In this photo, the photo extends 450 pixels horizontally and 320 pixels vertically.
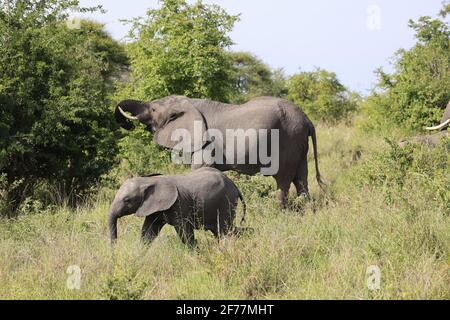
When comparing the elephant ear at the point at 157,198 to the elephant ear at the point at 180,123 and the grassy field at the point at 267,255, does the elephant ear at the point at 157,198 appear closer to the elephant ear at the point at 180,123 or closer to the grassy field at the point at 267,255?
the grassy field at the point at 267,255

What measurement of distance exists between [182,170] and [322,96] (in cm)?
884

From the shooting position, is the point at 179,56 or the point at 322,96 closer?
the point at 179,56

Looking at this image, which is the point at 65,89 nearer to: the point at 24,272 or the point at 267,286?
the point at 24,272

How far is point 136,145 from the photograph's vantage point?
1173 cm

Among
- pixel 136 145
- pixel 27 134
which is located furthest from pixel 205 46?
pixel 27 134

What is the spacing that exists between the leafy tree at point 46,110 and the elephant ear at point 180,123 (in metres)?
1.34

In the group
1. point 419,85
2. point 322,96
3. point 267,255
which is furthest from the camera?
point 322,96

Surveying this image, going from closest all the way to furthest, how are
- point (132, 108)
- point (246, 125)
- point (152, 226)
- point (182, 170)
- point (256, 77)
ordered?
point (152, 226)
point (246, 125)
point (132, 108)
point (182, 170)
point (256, 77)

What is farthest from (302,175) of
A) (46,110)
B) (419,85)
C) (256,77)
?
(256,77)

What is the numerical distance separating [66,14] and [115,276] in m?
6.53

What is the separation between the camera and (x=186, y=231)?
6645 mm

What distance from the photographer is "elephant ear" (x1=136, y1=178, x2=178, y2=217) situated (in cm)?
652

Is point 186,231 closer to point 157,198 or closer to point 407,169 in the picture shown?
point 157,198

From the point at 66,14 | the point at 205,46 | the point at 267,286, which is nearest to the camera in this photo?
the point at 267,286
